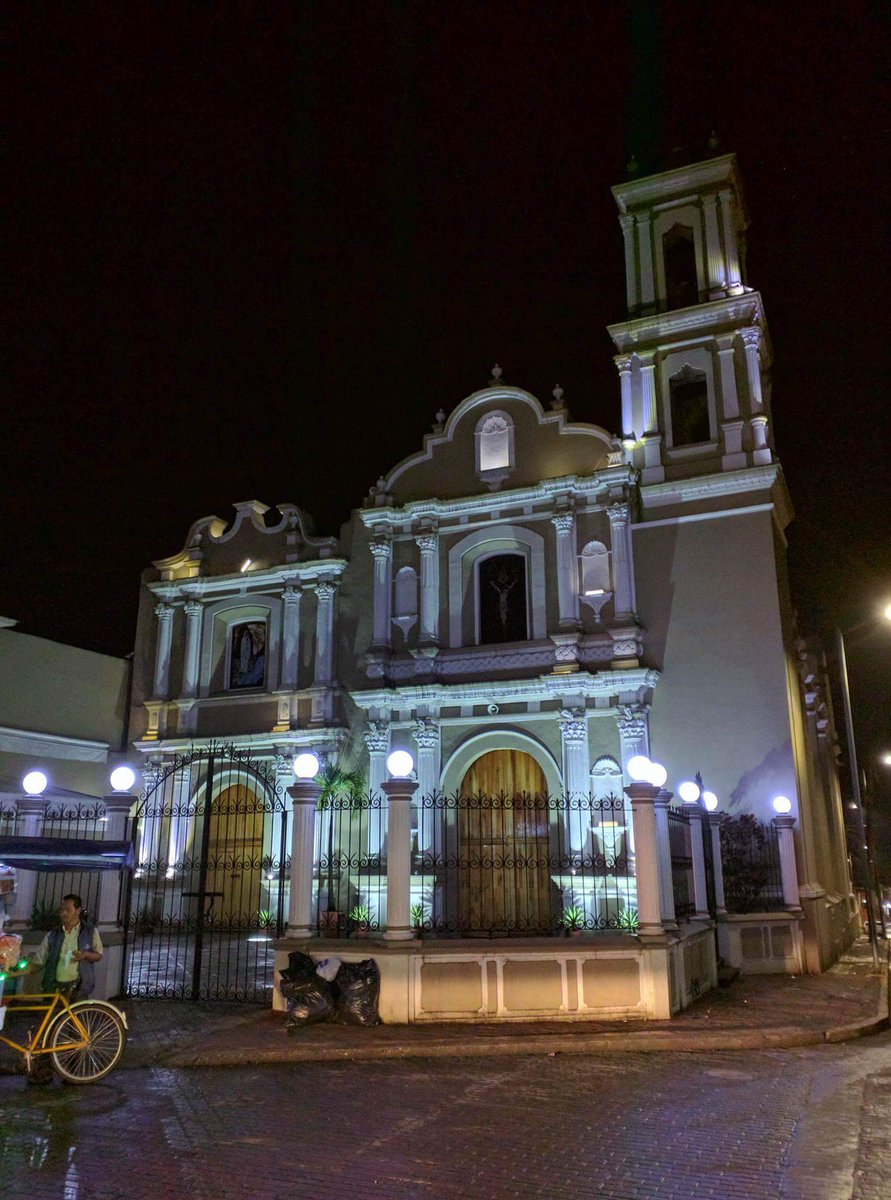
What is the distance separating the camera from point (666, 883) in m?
11.8

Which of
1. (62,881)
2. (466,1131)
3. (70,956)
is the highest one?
(62,881)

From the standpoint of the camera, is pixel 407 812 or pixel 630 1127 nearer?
pixel 630 1127

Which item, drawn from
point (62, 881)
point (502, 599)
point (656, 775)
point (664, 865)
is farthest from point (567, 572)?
point (62, 881)

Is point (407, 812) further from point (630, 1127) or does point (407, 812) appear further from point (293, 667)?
point (293, 667)

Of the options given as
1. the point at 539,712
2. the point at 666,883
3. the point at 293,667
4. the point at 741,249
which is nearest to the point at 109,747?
the point at 293,667

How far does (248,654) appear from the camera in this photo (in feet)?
81.0

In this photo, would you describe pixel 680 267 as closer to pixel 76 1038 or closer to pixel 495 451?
pixel 495 451

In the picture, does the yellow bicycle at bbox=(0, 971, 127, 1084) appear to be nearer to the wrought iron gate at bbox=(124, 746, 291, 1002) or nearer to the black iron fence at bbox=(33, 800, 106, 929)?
the black iron fence at bbox=(33, 800, 106, 929)

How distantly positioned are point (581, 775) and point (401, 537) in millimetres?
7053

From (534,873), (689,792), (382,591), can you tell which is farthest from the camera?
(382,591)

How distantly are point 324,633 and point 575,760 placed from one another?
7.04m

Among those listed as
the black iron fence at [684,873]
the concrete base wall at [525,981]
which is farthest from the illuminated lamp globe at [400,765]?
the black iron fence at [684,873]

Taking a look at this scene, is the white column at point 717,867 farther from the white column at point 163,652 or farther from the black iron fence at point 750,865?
the white column at point 163,652

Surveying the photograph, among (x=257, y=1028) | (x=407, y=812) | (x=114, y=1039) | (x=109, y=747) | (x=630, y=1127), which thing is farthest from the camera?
(x=109, y=747)
